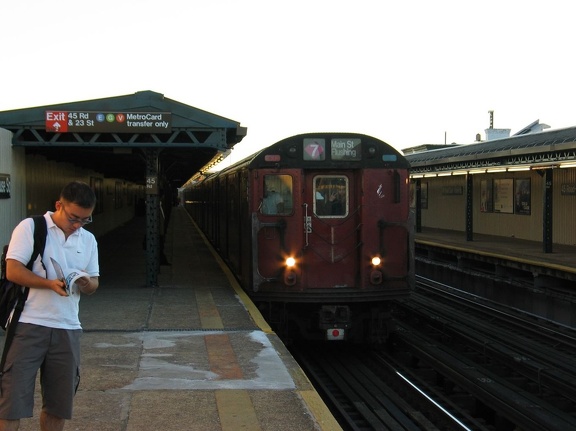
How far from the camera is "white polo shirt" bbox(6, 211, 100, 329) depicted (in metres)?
3.57

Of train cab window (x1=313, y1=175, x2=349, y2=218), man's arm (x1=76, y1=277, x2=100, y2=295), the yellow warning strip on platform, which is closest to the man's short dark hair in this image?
man's arm (x1=76, y1=277, x2=100, y2=295)

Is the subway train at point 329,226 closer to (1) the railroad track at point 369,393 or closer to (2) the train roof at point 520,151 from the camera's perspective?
(1) the railroad track at point 369,393

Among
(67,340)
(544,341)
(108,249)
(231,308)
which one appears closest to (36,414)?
(67,340)

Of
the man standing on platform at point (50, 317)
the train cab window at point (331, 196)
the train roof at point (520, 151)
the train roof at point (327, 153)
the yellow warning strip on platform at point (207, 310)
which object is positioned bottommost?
the yellow warning strip on platform at point (207, 310)

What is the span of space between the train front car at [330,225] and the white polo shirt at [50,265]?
5.21 meters

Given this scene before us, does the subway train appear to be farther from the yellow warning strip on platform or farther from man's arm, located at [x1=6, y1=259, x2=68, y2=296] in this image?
man's arm, located at [x1=6, y1=259, x2=68, y2=296]

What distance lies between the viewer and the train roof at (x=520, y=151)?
1480 cm

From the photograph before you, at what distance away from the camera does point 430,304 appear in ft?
48.8

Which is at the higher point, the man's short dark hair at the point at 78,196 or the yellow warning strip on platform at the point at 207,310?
the man's short dark hair at the point at 78,196

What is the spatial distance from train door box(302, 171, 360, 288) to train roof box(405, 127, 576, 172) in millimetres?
7027

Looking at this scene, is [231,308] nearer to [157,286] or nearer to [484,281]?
[157,286]

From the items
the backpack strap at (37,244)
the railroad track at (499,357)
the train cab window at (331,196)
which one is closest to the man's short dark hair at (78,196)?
the backpack strap at (37,244)

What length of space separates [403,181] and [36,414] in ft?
18.6

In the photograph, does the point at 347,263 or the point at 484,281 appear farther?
the point at 484,281
